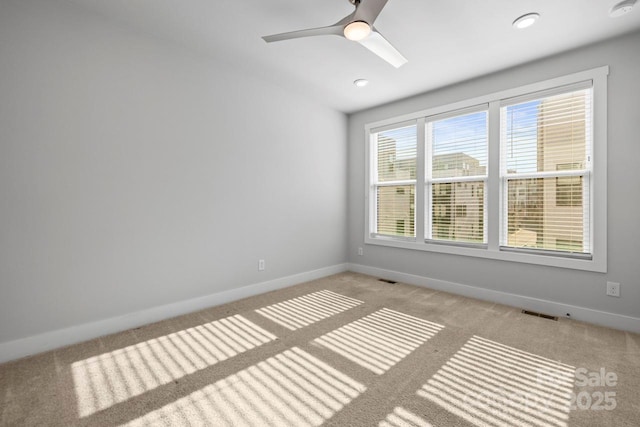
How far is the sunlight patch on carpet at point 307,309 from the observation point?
8.69 ft

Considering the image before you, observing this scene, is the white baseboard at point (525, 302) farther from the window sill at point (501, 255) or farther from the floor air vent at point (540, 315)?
the window sill at point (501, 255)

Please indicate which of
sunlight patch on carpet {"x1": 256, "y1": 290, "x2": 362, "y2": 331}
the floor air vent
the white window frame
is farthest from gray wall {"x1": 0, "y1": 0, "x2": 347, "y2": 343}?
the floor air vent

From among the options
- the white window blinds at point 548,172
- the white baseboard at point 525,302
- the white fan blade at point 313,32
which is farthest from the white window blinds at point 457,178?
the white fan blade at point 313,32

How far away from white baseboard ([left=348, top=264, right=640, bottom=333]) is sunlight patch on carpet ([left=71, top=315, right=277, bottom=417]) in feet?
7.30

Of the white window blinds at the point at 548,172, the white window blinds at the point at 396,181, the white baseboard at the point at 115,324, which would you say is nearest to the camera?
the white baseboard at the point at 115,324

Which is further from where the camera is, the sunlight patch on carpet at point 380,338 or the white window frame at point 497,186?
the white window frame at point 497,186

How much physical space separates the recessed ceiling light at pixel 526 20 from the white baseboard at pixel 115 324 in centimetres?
341

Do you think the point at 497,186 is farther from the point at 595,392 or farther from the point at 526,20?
the point at 595,392

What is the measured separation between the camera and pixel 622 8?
6.84 ft

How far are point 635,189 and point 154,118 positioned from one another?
13.7 feet

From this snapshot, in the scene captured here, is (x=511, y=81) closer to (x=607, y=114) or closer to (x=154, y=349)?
(x=607, y=114)

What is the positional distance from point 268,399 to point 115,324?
159 centimetres

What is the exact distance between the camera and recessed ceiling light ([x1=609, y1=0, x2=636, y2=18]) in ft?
6.71

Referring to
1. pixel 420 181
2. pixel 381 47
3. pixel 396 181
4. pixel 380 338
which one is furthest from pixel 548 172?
pixel 380 338
